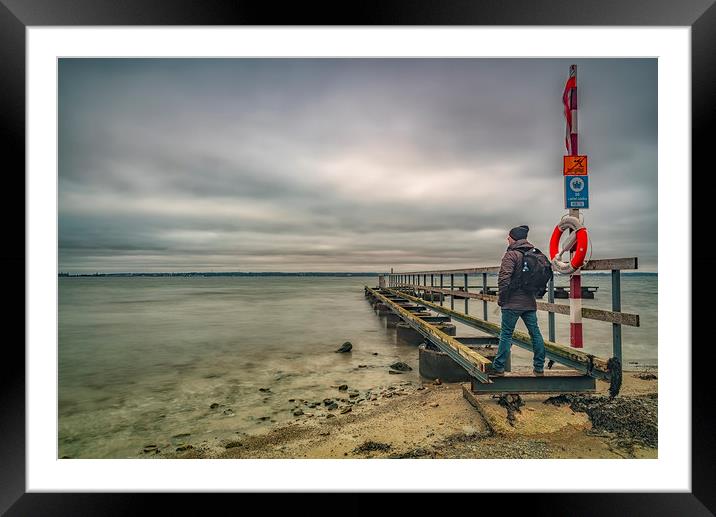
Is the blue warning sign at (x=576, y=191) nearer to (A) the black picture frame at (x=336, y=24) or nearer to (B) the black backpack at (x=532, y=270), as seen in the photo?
(B) the black backpack at (x=532, y=270)

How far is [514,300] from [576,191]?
3.77ft

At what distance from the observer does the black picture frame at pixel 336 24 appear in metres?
2.46

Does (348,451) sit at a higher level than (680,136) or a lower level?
lower

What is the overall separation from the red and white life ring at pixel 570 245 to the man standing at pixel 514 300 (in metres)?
0.50

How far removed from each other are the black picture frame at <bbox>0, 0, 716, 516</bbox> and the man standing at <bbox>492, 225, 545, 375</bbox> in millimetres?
1036

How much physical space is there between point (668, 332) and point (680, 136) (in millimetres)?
1488

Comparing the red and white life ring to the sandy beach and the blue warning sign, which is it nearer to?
the blue warning sign

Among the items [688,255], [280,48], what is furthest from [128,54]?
[688,255]

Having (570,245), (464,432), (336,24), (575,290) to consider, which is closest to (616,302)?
(575,290)

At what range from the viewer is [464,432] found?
3447 mm

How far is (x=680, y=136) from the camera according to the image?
111 inches

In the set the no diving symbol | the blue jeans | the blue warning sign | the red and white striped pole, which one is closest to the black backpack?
the blue jeans

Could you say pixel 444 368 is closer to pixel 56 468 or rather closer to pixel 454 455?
pixel 454 455

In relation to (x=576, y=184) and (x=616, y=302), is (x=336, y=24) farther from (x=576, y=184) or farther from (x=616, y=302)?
(x=616, y=302)
